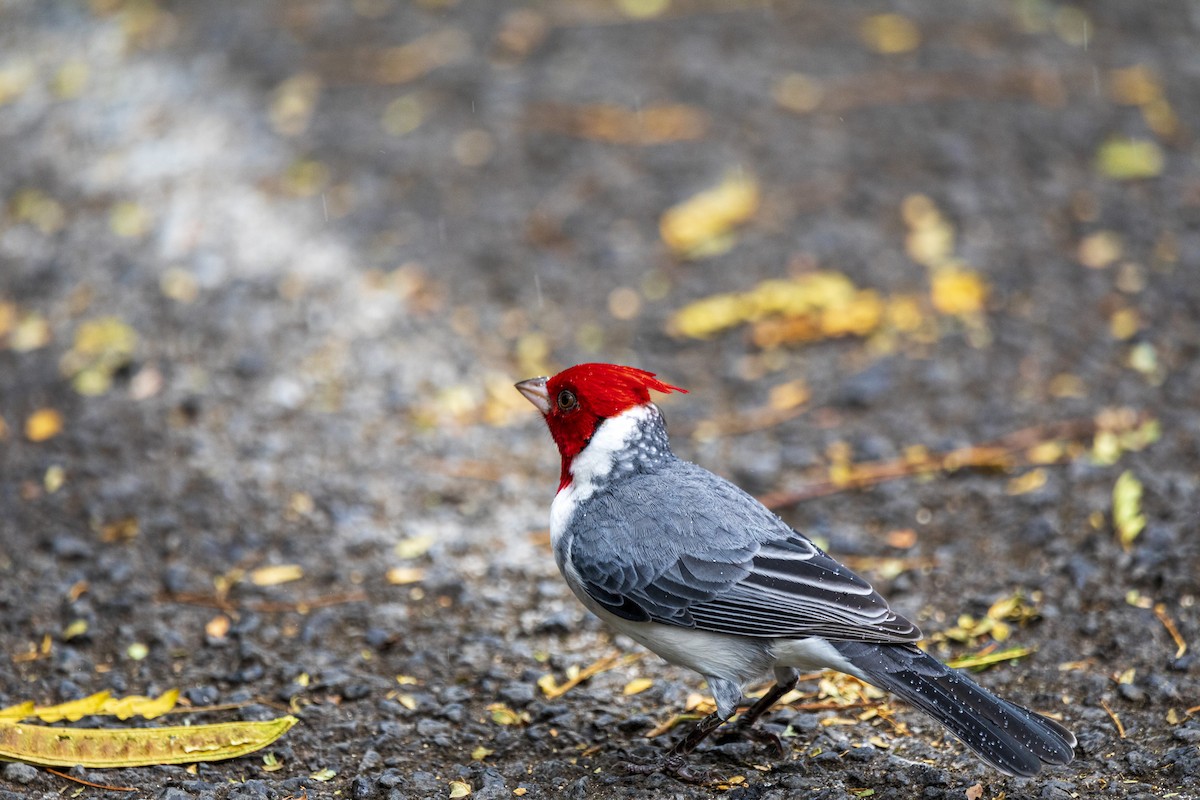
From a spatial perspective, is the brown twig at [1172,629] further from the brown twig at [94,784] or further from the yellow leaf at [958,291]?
the brown twig at [94,784]

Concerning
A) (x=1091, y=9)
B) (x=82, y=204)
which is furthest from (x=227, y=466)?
(x=1091, y=9)

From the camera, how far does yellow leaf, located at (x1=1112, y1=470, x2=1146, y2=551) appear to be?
179 inches

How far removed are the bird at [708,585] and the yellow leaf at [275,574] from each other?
134cm

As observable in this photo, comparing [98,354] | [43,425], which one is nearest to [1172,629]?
[43,425]

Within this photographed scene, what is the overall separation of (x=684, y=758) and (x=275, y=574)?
1.88 metres

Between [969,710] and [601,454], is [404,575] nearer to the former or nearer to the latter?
[601,454]

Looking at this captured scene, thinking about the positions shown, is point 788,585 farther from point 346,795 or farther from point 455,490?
point 455,490

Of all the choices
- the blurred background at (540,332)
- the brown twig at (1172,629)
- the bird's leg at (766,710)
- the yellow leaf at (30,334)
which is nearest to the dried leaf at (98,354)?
the blurred background at (540,332)

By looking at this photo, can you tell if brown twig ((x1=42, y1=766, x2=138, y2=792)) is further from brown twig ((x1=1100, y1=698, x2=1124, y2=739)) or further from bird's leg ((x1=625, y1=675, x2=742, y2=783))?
brown twig ((x1=1100, y1=698, x2=1124, y2=739))

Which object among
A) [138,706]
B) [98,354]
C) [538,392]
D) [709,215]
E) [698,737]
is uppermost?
[538,392]

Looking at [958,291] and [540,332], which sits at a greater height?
[540,332]

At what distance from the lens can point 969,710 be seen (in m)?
3.31

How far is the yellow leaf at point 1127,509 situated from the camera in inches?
179

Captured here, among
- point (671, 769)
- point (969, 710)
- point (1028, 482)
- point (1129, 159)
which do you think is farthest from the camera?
point (1129, 159)
